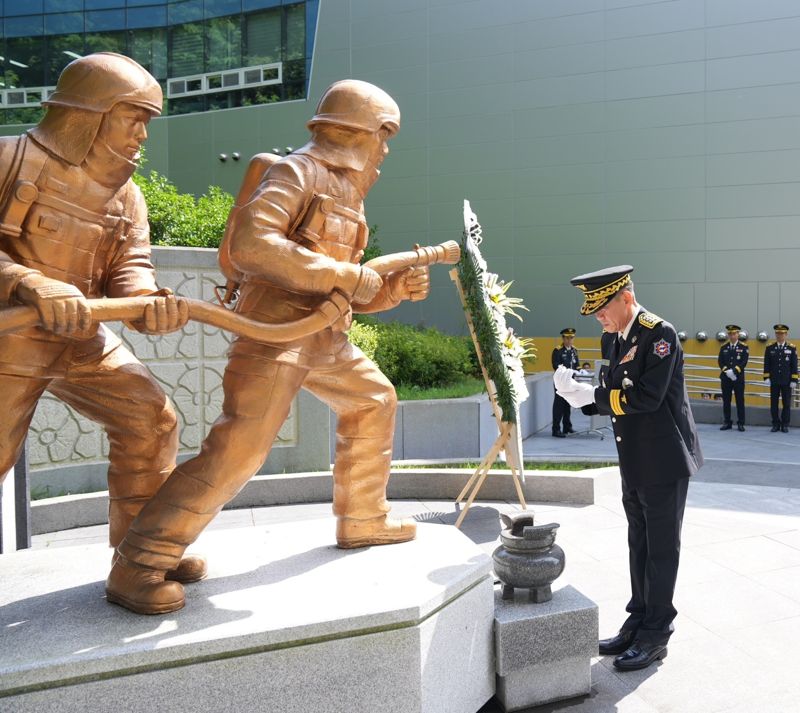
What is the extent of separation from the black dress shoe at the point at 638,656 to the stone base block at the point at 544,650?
0.29 m

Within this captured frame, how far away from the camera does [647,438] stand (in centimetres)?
344

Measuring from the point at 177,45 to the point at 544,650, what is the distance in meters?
20.2

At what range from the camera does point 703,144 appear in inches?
597

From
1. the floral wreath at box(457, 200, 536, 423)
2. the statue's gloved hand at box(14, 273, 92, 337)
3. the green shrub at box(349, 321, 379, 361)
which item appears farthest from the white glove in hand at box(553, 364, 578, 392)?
the green shrub at box(349, 321, 379, 361)

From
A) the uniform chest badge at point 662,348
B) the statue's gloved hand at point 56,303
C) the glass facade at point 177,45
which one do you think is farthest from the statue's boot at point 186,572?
the glass facade at point 177,45

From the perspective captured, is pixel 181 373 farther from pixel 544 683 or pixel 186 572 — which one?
pixel 544 683

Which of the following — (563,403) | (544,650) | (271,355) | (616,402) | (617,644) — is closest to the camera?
(271,355)

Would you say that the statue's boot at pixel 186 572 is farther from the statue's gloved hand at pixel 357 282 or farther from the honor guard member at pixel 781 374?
the honor guard member at pixel 781 374

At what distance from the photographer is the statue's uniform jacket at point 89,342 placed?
8.25 ft

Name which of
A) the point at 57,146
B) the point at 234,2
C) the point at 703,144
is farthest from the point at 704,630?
the point at 234,2

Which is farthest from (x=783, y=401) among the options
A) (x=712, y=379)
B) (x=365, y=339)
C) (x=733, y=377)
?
(x=365, y=339)

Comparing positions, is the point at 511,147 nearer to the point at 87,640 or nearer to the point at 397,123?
the point at 397,123

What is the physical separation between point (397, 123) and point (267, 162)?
0.61m

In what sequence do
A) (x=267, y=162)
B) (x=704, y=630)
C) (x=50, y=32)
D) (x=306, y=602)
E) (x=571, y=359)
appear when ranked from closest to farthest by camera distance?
(x=306, y=602) → (x=267, y=162) → (x=704, y=630) → (x=571, y=359) → (x=50, y=32)
